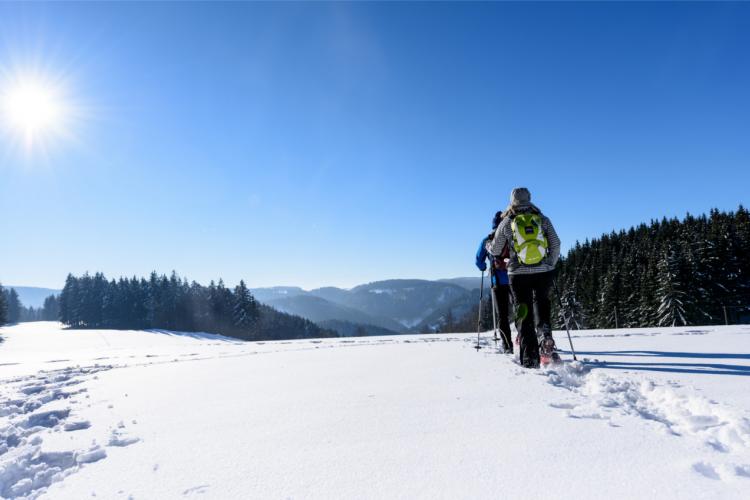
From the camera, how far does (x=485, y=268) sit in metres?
6.87

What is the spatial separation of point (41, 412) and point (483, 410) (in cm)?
425

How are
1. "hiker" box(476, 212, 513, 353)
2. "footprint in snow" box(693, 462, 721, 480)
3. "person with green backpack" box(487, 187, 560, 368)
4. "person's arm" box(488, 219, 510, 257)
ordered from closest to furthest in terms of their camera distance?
"footprint in snow" box(693, 462, 721, 480) < "person with green backpack" box(487, 187, 560, 368) < "person's arm" box(488, 219, 510, 257) < "hiker" box(476, 212, 513, 353)

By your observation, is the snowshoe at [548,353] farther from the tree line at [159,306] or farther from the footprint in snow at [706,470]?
the tree line at [159,306]

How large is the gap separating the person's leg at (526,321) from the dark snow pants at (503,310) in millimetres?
1179

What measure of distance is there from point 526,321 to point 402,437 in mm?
3300

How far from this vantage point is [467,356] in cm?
616

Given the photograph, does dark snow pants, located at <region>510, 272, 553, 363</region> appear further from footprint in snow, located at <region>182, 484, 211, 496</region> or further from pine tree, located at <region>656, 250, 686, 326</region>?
pine tree, located at <region>656, 250, 686, 326</region>

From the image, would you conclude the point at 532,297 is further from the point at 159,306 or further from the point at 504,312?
the point at 159,306

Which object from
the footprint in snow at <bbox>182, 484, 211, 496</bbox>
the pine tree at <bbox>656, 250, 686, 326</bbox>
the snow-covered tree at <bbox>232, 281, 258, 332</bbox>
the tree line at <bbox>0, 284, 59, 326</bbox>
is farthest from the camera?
the tree line at <bbox>0, 284, 59, 326</bbox>

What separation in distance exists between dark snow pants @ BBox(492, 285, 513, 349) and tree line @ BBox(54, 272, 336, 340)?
6855cm

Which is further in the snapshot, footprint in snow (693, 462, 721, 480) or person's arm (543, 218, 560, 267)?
person's arm (543, 218, 560, 267)

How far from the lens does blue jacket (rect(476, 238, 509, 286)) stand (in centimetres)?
648

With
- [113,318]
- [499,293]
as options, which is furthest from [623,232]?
[113,318]

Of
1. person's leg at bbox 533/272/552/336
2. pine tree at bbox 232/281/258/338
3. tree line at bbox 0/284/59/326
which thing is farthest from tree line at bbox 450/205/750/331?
tree line at bbox 0/284/59/326
